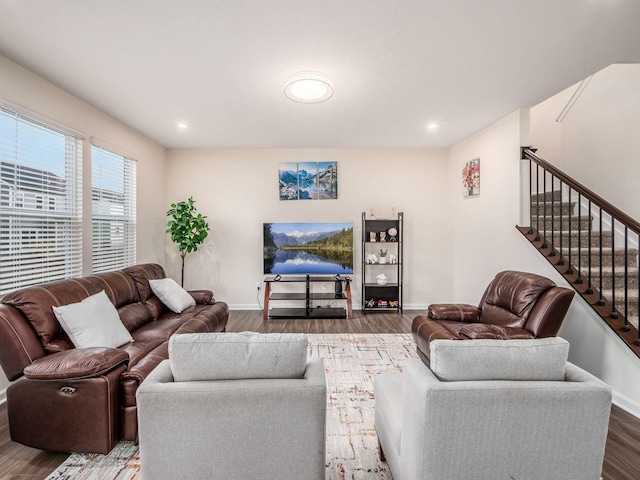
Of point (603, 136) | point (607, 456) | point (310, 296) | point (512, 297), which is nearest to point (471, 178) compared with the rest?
point (603, 136)

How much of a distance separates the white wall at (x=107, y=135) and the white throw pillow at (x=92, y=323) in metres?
0.95

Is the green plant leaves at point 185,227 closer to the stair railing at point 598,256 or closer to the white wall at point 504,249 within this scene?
the white wall at point 504,249

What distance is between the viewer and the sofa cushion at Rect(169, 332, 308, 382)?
4.31 ft

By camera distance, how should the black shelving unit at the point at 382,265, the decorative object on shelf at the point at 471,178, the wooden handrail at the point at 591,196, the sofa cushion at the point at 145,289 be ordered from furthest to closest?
1. the black shelving unit at the point at 382,265
2. the decorative object on shelf at the point at 471,178
3. the sofa cushion at the point at 145,289
4. the wooden handrail at the point at 591,196

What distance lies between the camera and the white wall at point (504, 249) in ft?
8.40

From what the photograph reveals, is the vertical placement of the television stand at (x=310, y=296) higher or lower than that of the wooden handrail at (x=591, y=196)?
lower

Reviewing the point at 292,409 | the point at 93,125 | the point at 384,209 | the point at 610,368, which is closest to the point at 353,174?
the point at 384,209

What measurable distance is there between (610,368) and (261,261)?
4.48m

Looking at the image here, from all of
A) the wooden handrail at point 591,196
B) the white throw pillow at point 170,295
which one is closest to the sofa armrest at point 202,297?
the white throw pillow at point 170,295

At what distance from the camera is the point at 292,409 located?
1.26 meters

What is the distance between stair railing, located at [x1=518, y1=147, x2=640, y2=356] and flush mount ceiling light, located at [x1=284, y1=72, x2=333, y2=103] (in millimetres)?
2388

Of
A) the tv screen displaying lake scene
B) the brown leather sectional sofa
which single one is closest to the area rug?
the brown leather sectional sofa

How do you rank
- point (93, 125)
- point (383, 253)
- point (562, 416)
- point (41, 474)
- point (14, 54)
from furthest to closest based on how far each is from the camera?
point (383, 253)
point (93, 125)
point (14, 54)
point (41, 474)
point (562, 416)

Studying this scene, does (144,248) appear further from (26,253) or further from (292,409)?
(292,409)
